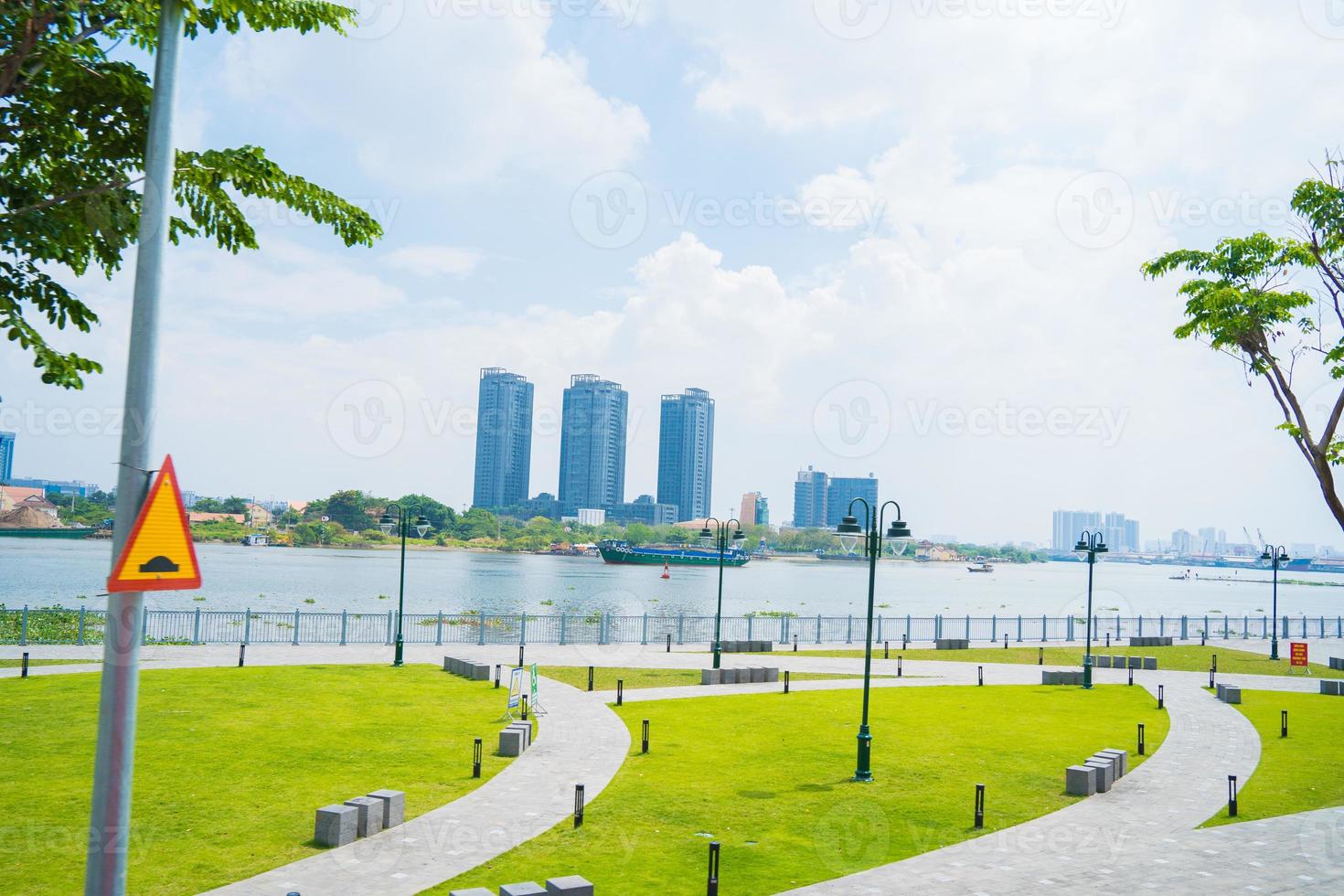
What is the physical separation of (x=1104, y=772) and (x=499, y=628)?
35403 millimetres

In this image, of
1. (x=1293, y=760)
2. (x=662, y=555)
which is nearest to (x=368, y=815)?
(x=1293, y=760)

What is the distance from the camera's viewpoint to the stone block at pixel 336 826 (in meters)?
12.4

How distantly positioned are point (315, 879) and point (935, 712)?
61.0 feet

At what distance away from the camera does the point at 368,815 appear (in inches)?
505

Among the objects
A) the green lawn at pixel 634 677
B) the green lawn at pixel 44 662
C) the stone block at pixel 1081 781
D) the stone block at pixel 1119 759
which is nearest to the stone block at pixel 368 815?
the stone block at pixel 1081 781

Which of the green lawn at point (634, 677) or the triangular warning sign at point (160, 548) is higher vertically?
the triangular warning sign at point (160, 548)

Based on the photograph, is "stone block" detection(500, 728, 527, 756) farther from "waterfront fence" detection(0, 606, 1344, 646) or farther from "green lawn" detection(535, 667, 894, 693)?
"green lawn" detection(535, 667, 894, 693)

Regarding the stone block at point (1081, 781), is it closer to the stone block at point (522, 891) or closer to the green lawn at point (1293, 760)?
the green lawn at point (1293, 760)

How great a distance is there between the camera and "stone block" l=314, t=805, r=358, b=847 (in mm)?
12398

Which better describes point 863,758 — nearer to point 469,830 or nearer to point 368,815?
point 469,830

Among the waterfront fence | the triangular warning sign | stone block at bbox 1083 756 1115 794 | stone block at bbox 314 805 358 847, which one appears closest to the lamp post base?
stone block at bbox 1083 756 1115 794

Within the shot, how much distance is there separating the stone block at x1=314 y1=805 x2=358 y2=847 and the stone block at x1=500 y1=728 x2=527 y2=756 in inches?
226

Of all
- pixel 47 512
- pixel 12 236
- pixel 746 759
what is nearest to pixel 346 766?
pixel 746 759

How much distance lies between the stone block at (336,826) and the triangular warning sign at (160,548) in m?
8.23
